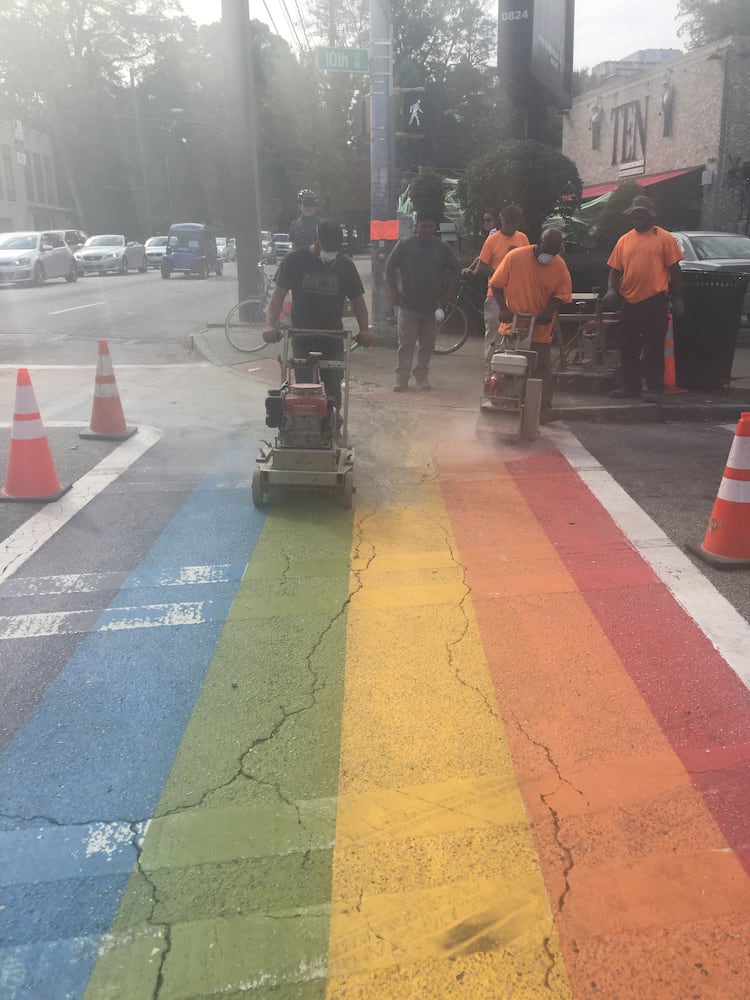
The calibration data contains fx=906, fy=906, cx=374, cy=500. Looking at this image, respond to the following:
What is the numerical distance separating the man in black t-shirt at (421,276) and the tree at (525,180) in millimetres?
6369

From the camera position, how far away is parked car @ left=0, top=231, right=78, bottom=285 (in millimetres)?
28250

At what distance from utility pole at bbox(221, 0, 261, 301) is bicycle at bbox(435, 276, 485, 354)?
13.7ft

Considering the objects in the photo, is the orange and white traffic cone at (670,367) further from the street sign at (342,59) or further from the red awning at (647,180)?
the red awning at (647,180)

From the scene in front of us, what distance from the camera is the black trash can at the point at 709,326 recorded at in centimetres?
970

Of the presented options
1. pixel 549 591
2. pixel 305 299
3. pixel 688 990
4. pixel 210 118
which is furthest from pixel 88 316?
pixel 210 118

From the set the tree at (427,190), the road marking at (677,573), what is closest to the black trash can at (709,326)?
the road marking at (677,573)

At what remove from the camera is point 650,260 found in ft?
Answer: 28.7

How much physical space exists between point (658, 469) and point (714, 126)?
19471mm

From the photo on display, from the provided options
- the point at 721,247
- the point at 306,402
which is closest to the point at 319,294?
the point at 306,402

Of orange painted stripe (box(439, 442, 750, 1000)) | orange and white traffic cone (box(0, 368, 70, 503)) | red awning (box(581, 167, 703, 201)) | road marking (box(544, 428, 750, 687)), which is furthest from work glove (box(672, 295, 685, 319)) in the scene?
red awning (box(581, 167, 703, 201))

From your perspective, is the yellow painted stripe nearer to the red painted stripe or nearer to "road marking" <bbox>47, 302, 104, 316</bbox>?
the red painted stripe

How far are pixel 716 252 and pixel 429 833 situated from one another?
1393 centimetres

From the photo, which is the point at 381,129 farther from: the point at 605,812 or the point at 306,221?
the point at 605,812

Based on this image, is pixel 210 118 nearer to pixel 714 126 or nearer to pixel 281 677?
pixel 714 126
